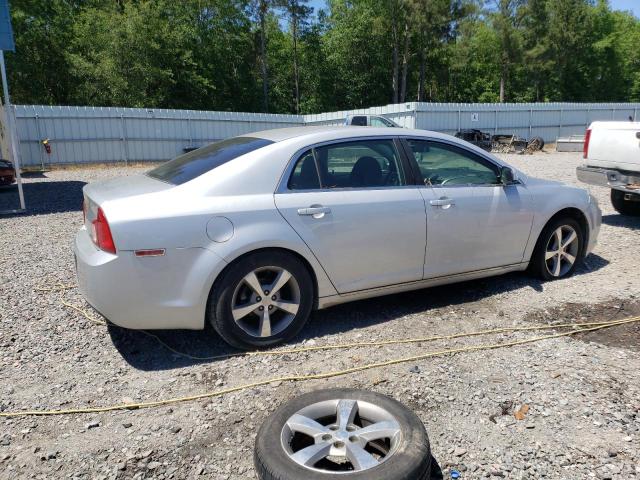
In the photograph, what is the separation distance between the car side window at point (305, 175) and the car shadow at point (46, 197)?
8088mm

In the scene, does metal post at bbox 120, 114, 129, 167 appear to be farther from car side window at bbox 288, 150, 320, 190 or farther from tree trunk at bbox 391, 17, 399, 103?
tree trunk at bbox 391, 17, 399, 103

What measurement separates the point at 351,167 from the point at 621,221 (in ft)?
20.4

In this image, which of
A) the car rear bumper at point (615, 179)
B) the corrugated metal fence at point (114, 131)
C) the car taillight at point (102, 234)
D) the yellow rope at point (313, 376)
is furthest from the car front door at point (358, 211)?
the corrugated metal fence at point (114, 131)

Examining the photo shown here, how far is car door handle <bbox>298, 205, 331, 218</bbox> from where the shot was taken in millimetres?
3756

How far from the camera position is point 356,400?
2.71 metres

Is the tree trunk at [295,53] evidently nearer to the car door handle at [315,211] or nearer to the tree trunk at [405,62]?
the tree trunk at [405,62]

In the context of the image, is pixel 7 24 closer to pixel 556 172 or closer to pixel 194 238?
pixel 194 238

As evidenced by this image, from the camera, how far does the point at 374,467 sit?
221 centimetres

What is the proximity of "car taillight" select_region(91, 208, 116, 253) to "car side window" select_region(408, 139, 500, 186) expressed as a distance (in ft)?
8.15

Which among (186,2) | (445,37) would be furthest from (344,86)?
(186,2)

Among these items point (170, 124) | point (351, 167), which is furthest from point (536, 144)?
point (351, 167)

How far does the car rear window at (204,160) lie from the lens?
383 centimetres

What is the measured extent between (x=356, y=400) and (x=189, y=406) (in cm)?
107

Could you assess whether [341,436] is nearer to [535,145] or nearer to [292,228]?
[292,228]
